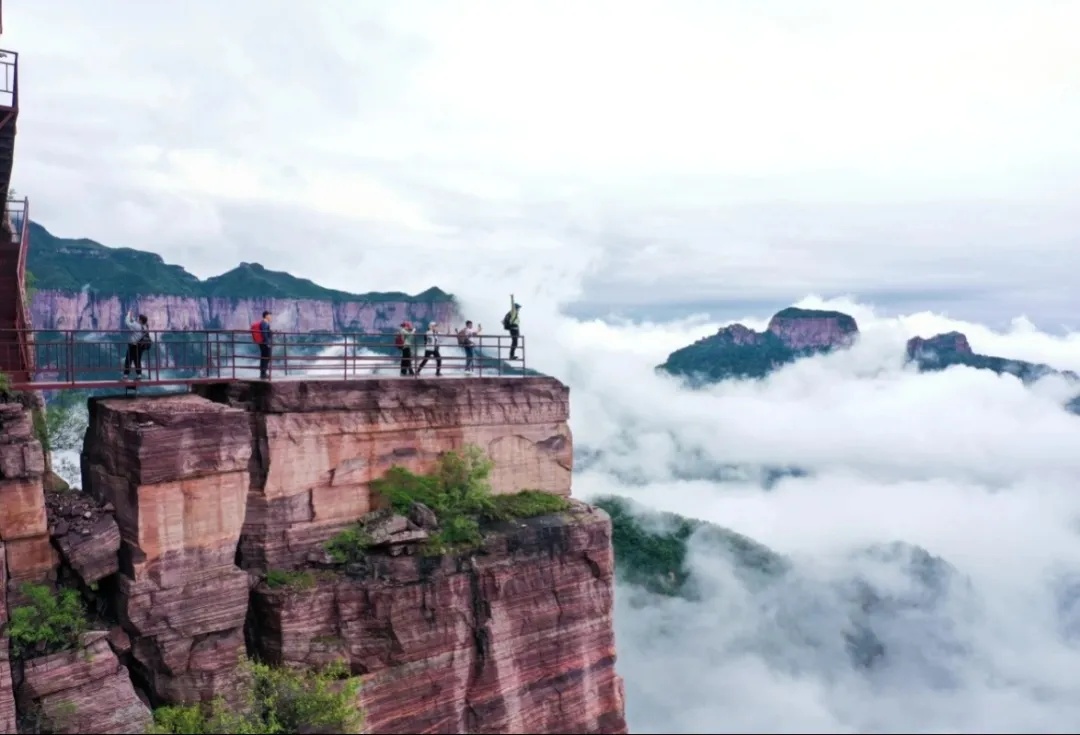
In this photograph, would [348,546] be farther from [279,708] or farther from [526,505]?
[526,505]

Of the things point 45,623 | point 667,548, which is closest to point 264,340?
point 45,623

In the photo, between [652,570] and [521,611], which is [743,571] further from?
[521,611]

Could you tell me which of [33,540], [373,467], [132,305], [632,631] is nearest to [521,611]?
[373,467]

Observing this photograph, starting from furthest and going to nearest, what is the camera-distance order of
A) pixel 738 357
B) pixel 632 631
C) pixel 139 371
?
pixel 738 357 < pixel 632 631 < pixel 139 371

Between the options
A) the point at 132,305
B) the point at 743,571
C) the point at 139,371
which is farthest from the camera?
the point at 743,571

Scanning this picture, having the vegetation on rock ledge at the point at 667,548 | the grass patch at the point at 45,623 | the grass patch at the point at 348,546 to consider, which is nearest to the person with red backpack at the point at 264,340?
the grass patch at the point at 348,546

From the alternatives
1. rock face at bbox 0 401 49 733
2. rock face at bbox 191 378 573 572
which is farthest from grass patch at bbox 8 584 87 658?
rock face at bbox 191 378 573 572
